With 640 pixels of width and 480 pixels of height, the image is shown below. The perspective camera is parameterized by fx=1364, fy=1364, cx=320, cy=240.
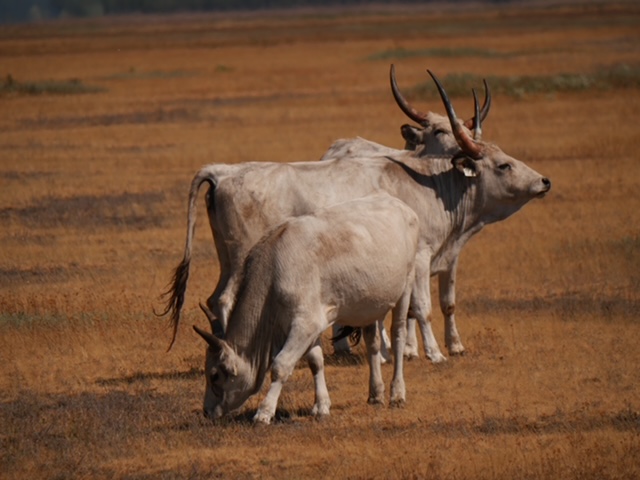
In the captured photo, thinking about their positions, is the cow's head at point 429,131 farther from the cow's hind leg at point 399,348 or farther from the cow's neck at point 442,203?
the cow's hind leg at point 399,348

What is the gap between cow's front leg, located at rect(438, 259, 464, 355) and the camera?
12.8 m

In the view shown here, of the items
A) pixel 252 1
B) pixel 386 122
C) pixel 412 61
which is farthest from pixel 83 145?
pixel 252 1

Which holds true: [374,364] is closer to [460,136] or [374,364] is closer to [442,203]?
[442,203]

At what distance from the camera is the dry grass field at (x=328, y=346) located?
31.2 ft

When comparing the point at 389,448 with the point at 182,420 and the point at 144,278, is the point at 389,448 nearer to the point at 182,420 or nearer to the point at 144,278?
the point at 182,420

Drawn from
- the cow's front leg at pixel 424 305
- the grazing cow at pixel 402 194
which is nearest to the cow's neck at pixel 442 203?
the grazing cow at pixel 402 194

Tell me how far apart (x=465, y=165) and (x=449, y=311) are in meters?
1.43

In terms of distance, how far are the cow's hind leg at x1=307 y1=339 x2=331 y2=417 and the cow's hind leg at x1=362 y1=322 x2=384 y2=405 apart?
0.48 m

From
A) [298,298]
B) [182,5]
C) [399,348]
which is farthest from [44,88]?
[182,5]

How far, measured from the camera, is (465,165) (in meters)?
12.4

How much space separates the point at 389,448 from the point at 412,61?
149 feet

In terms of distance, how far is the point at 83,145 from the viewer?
100ft

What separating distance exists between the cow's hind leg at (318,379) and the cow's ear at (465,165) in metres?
2.84

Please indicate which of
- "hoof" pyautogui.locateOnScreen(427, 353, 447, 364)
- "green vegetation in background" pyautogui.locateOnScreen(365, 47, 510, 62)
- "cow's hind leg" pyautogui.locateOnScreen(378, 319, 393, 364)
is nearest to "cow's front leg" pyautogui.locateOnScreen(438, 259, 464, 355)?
"hoof" pyautogui.locateOnScreen(427, 353, 447, 364)
